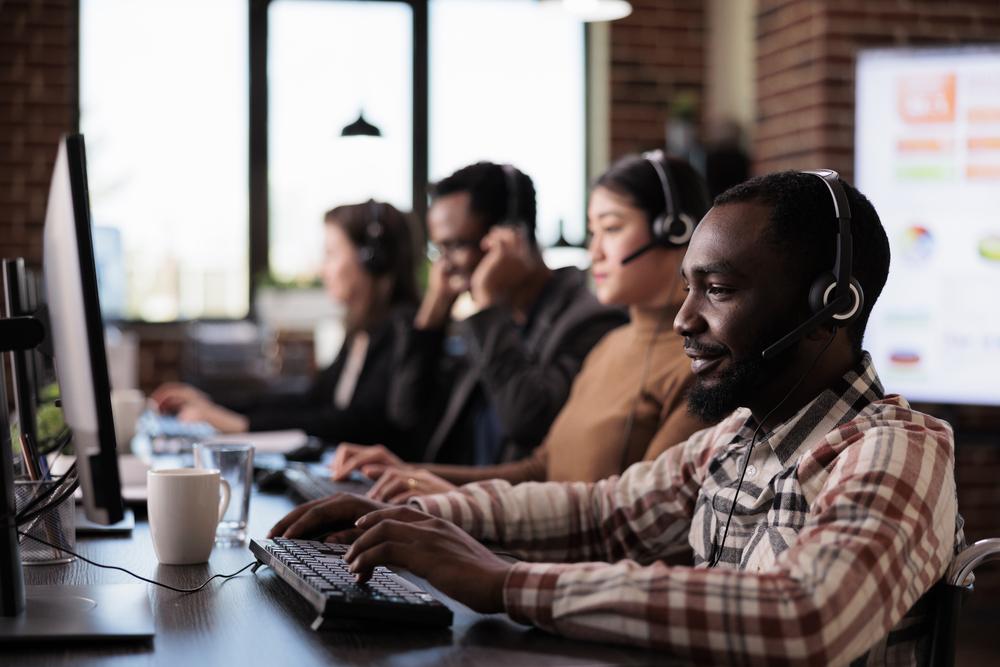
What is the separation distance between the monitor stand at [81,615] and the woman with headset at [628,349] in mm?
711

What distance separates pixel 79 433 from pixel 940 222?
115 inches

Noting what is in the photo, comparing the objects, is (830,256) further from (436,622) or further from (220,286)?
(220,286)

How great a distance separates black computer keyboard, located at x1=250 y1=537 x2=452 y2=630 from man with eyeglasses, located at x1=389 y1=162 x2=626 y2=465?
1.14 meters

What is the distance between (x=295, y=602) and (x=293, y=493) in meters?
0.80

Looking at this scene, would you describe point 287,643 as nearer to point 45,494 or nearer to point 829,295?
point 45,494

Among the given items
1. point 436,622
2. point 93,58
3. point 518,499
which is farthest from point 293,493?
point 93,58

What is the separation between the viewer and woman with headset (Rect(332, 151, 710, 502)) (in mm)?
1826

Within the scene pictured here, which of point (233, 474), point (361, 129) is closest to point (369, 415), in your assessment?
point (361, 129)

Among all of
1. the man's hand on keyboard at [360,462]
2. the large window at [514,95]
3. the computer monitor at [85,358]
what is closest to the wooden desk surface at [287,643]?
the computer monitor at [85,358]

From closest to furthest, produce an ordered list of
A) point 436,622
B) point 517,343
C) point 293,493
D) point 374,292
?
1. point 436,622
2. point 293,493
3. point 517,343
4. point 374,292

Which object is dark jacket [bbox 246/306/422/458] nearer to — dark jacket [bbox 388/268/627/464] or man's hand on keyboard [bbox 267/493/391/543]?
dark jacket [bbox 388/268/627/464]

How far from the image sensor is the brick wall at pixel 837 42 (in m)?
3.71

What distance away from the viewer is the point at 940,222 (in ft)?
11.1

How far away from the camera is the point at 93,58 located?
509cm
